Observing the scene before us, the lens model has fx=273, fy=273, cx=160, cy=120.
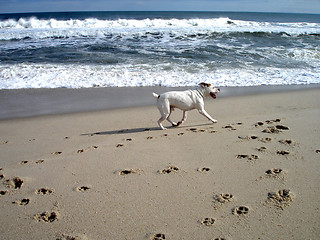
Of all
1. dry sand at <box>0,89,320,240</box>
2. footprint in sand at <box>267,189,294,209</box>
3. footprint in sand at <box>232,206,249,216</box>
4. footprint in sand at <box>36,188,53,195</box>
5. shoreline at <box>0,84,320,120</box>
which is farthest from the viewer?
shoreline at <box>0,84,320,120</box>

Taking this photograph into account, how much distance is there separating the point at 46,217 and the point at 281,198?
252 cm

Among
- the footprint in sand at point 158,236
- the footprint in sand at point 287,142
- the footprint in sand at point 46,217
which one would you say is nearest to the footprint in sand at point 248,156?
the footprint in sand at point 287,142

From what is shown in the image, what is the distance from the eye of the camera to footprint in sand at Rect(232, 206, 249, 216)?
2765 millimetres

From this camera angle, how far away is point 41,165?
4109mm

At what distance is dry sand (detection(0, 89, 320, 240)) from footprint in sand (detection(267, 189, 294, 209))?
18mm

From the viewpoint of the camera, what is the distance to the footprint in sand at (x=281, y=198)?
287 cm

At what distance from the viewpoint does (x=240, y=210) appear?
2809 mm

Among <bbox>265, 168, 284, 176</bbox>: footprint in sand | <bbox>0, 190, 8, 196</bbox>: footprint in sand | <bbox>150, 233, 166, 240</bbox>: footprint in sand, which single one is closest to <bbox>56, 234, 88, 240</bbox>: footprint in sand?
<bbox>150, 233, 166, 240</bbox>: footprint in sand

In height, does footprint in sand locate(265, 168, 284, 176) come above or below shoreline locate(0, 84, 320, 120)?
below

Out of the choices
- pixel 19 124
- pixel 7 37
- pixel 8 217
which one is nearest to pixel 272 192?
pixel 8 217

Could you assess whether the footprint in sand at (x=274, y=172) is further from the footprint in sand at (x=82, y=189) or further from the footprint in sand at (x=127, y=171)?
the footprint in sand at (x=82, y=189)

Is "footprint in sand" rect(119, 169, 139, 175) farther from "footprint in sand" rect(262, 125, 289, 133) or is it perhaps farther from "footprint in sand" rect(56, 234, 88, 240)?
"footprint in sand" rect(262, 125, 289, 133)

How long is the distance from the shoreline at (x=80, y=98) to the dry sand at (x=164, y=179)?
4.07 ft

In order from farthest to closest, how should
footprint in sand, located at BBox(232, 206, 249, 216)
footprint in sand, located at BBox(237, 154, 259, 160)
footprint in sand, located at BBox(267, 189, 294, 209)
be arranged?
1. footprint in sand, located at BBox(237, 154, 259, 160)
2. footprint in sand, located at BBox(267, 189, 294, 209)
3. footprint in sand, located at BBox(232, 206, 249, 216)
